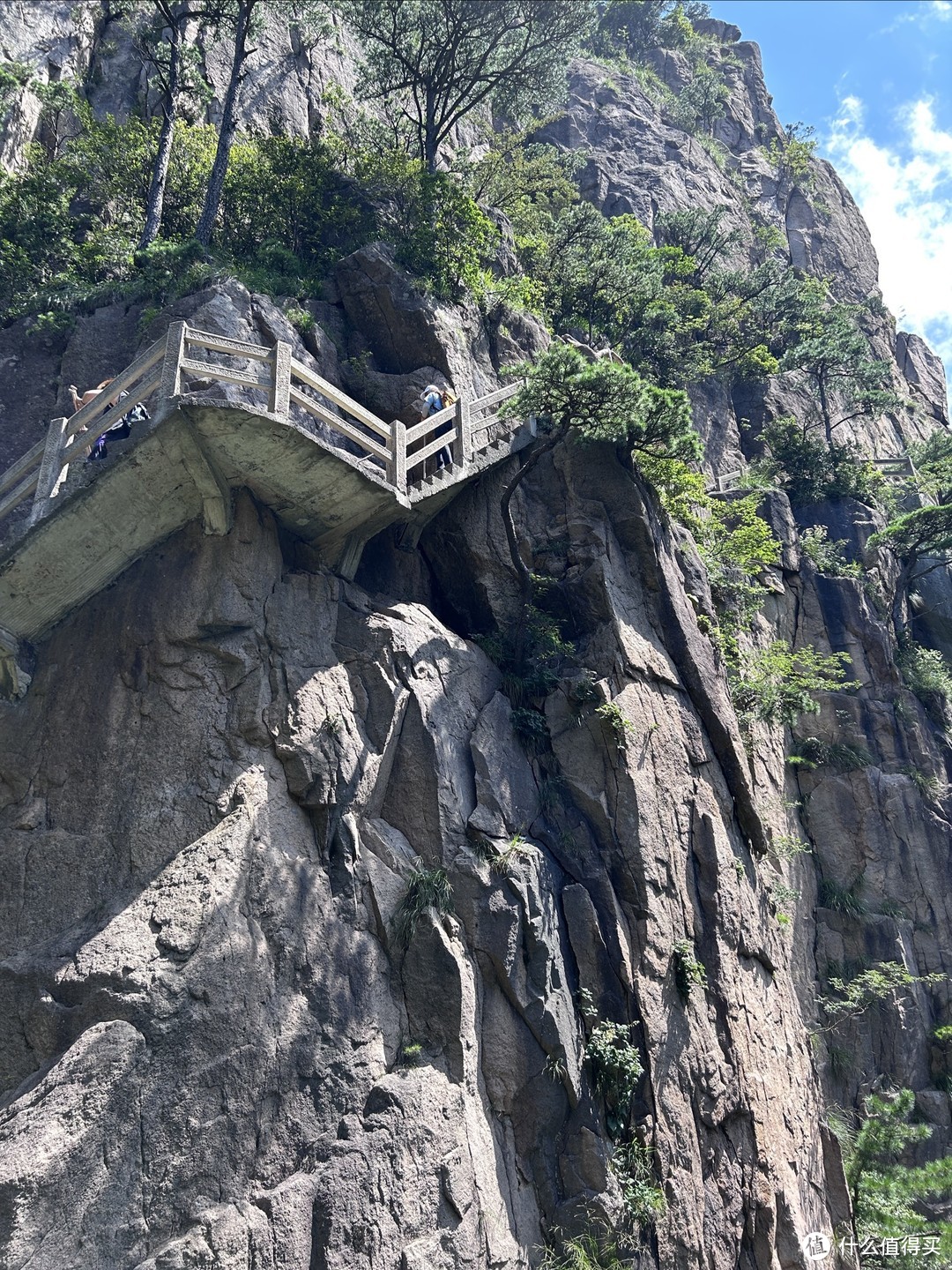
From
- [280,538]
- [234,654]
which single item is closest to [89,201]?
[280,538]

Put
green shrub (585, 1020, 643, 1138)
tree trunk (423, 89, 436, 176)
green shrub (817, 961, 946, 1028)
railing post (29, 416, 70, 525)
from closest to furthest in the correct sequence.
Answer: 1. railing post (29, 416, 70, 525)
2. green shrub (585, 1020, 643, 1138)
3. green shrub (817, 961, 946, 1028)
4. tree trunk (423, 89, 436, 176)

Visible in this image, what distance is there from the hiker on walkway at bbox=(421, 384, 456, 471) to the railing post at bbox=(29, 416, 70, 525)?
6.07 meters

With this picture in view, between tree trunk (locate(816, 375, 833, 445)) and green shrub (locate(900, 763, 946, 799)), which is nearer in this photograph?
green shrub (locate(900, 763, 946, 799))

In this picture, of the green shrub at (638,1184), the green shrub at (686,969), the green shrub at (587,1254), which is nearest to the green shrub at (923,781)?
the green shrub at (686,969)

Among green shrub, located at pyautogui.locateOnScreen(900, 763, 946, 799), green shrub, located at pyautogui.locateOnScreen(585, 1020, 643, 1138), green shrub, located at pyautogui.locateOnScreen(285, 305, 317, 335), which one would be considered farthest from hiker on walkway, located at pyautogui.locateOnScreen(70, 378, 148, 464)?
green shrub, located at pyautogui.locateOnScreen(900, 763, 946, 799)

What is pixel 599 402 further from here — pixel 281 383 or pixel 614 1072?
pixel 614 1072

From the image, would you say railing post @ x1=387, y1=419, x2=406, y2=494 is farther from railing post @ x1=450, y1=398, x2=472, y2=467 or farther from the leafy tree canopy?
the leafy tree canopy

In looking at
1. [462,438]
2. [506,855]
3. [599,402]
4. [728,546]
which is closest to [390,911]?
[506,855]

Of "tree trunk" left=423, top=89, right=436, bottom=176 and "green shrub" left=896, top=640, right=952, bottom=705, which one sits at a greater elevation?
"tree trunk" left=423, top=89, right=436, bottom=176

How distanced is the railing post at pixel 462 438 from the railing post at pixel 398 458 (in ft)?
4.84

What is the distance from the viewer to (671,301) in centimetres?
3148

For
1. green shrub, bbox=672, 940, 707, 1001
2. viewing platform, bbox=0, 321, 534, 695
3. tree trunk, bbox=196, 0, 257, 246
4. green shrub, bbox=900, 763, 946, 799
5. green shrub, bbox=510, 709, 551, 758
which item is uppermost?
tree trunk, bbox=196, 0, 257, 246

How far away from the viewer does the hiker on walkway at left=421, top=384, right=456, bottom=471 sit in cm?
1653

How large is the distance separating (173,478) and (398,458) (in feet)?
10.9
